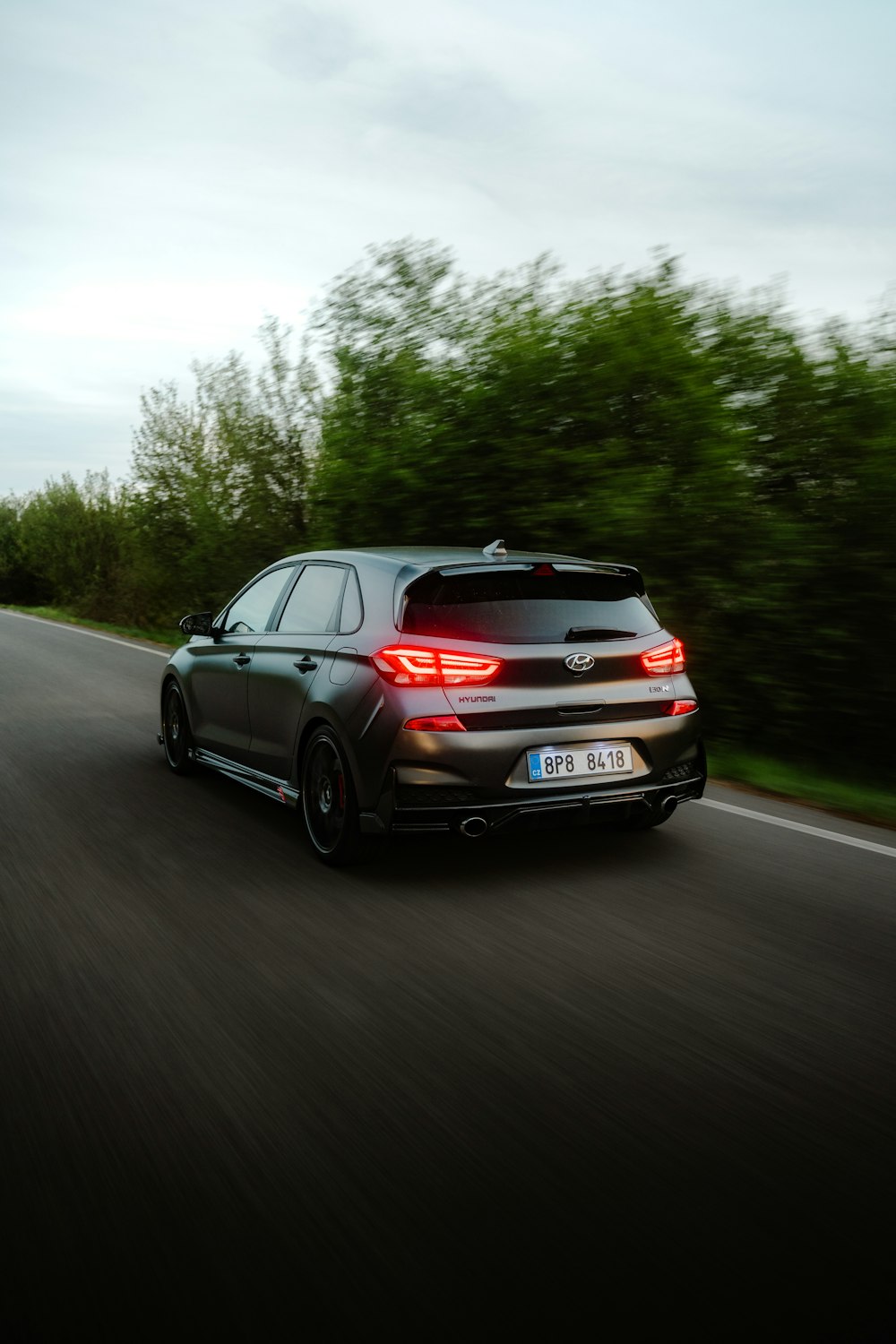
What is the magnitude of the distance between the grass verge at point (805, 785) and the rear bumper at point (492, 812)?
244cm

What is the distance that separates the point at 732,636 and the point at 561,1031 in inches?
251

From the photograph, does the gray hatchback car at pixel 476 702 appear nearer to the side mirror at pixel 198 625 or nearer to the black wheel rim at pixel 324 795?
the black wheel rim at pixel 324 795

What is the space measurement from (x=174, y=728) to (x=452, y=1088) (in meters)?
5.45

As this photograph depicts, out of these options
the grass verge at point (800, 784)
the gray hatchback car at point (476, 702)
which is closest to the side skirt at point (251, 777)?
the gray hatchback car at point (476, 702)

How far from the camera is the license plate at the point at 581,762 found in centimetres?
517

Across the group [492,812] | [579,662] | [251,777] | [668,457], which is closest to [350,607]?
[579,662]

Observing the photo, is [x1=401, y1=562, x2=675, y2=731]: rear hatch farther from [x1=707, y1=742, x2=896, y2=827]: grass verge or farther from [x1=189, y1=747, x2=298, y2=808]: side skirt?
[x1=707, y1=742, x2=896, y2=827]: grass verge

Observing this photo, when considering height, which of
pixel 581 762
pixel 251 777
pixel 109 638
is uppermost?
pixel 581 762

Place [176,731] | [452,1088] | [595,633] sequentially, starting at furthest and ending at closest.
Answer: [176,731], [595,633], [452,1088]

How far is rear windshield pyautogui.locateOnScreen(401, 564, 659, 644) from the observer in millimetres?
5238

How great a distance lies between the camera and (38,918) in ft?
15.5

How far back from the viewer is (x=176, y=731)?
26.8 ft

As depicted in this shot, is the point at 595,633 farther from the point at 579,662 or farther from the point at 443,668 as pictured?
the point at 443,668

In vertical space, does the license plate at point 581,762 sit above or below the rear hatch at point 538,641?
below
